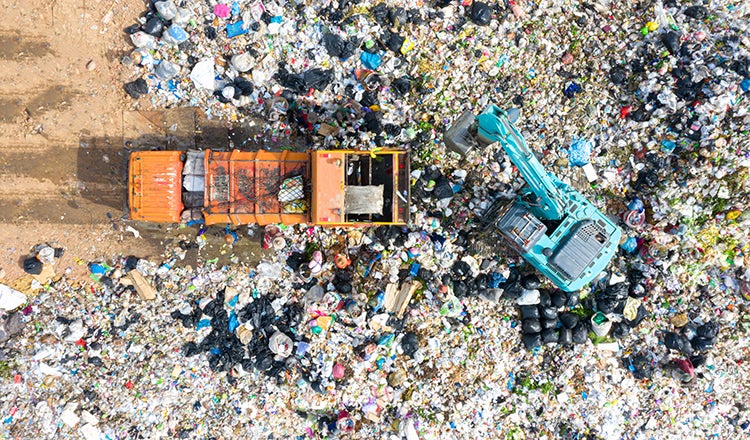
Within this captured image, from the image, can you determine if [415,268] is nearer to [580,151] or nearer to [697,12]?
[580,151]

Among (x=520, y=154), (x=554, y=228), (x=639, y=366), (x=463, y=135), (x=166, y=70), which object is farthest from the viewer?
(x=639, y=366)

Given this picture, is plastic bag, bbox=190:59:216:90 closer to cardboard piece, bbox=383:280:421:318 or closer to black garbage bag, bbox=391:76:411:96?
black garbage bag, bbox=391:76:411:96

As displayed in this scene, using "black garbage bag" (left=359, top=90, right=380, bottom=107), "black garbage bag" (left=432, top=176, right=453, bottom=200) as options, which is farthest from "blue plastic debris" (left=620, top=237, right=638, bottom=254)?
"black garbage bag" (left=359, top=90, right=380, bottom=107)

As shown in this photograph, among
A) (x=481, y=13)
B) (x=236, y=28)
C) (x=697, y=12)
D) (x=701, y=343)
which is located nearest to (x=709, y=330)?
(x=701, y=343)

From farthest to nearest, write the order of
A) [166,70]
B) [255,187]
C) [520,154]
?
[166,70] → [255,187] → [520,154]

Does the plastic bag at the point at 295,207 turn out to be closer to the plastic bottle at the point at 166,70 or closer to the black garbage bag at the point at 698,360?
the plastic bottle at the point at 166,70

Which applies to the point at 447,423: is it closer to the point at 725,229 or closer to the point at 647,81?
the point at 725,229

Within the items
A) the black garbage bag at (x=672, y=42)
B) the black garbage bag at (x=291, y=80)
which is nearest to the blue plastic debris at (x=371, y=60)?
the black garbage bag at (x=291, y=80)

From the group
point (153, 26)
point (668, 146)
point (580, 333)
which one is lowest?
point (580, 333)
